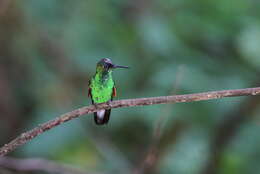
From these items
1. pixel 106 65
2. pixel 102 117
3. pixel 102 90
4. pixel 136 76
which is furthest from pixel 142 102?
pixel 136 76

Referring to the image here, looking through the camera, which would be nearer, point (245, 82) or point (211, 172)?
point (211, 172)

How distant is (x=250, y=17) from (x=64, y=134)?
6.61 ft

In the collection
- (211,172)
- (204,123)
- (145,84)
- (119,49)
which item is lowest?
(211,172)

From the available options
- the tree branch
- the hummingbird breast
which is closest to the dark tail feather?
the hummingbird breast

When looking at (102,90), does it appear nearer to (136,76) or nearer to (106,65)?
(106,65)

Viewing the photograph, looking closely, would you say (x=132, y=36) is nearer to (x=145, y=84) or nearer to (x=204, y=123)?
(x=145, y=84)

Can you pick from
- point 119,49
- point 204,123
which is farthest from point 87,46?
point 204,123

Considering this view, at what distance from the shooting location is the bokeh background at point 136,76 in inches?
177

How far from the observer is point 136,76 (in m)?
5.07

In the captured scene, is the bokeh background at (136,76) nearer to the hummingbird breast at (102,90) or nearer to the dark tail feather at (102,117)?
the dark tail feather at (102,117)

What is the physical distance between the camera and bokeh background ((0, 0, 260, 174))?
14.8ft

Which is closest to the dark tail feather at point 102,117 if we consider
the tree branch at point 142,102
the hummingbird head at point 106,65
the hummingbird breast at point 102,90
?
the hummingbird breast at point 102,90

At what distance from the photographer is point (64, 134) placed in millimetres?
4457

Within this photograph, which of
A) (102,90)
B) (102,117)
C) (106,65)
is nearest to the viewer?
(106,65)
